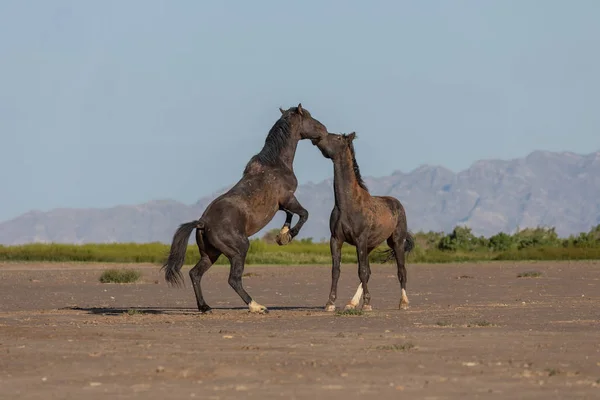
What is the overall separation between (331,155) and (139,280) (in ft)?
44.3

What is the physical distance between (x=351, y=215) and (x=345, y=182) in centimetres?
49

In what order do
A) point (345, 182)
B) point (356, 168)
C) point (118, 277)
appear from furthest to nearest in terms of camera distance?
point (118, 277) → point (356, 168) → point (345, 182)

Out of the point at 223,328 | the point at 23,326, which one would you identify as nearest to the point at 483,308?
the point at 223,328

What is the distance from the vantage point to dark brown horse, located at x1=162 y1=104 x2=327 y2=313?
18969 millimetres

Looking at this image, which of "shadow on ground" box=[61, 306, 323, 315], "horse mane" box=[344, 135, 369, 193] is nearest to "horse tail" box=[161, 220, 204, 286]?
"shadow on ground" box=[61, 306, 323, 315]

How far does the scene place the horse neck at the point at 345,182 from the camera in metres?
19.6

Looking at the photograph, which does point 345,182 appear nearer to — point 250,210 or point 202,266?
point 250,210

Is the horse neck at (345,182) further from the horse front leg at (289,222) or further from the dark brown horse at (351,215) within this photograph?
the horse front leg at (289,222)

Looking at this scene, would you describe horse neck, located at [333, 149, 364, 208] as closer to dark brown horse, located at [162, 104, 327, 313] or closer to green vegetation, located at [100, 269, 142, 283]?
dark brown horse, located at [162, 104, 327, 313]

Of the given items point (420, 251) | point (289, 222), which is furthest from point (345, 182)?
point (420, 251)

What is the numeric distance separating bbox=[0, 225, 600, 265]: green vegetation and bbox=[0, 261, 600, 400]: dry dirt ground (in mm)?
23815

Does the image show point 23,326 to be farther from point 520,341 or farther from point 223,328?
point 520,341

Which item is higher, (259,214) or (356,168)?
(356,168)

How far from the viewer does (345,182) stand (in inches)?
773
